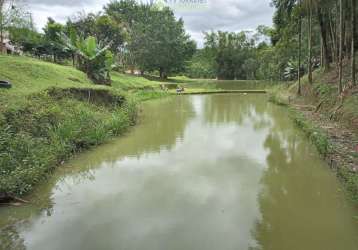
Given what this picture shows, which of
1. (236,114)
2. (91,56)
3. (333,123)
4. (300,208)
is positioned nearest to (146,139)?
(300,208)

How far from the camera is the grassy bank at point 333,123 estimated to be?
5.67 m

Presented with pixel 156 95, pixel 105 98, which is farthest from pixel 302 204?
pixel 156 95

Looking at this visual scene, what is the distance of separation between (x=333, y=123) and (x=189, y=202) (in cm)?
638

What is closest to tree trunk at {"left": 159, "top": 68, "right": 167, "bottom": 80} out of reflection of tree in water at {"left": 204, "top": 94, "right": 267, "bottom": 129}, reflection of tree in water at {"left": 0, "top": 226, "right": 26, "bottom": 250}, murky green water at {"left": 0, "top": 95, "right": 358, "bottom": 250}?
reflection of tree in water at {"left": 204, "top": 94, "right": 267, "bottom": 129}

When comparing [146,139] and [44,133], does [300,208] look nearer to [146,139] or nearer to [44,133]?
[146,139]

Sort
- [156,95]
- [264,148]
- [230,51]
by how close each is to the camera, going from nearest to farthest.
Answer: [264,148], [156,95], [230,51]

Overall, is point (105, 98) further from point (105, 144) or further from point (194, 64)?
point (194, 64)

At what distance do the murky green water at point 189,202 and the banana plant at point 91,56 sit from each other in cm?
776

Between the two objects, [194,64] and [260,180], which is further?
[194,64]

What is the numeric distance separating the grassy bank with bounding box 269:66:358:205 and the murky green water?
0.81ft

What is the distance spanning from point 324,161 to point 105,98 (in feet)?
25.1

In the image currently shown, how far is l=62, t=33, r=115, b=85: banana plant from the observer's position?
14398mm

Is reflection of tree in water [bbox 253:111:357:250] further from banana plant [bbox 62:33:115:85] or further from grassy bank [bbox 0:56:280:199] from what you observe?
banana plant [bbox 62:33:115:85]

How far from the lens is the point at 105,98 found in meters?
11.3
